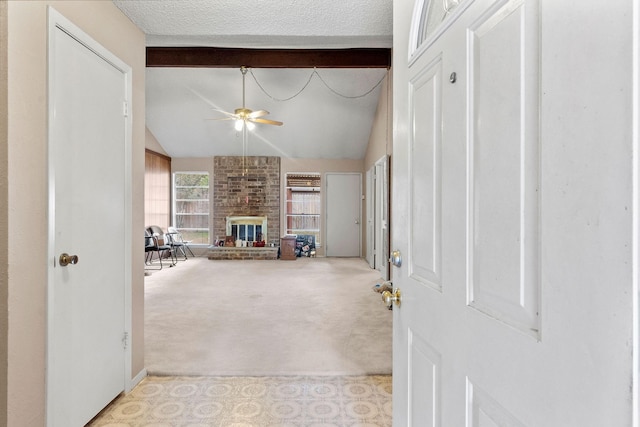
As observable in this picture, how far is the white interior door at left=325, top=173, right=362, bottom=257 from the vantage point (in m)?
8.07

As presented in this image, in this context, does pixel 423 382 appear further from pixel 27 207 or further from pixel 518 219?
pixel 27 207

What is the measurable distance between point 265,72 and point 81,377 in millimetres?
4874

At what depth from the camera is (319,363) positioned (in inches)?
97.6

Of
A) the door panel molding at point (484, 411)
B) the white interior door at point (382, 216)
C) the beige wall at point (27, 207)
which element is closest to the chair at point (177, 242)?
the white interior door at point (382, 216)

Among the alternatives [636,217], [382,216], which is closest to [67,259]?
[636,217]

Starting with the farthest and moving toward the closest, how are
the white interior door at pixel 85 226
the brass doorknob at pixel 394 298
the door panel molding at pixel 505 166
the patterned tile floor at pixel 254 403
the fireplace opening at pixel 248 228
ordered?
the fireplace opening at pixel 248 228 → the patterned tile floor at pixel 254 403 → the white interior door at pixel 85 226 → the brass doorknob at pixel 394 298 → the door panel molding at pixel 505 166

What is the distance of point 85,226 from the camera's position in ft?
5.73

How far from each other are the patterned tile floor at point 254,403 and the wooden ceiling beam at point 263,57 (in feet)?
11.6

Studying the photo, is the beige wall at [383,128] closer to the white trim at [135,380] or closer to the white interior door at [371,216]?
the white interior door at [371,216]

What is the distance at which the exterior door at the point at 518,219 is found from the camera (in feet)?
1.50

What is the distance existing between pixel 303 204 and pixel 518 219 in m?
7.73

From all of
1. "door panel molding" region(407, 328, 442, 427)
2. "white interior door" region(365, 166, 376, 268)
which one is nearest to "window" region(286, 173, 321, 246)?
"white interior door" region(365, 166, 376, 268)

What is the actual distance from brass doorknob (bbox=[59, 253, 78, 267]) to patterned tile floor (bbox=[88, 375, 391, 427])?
0.90 meters

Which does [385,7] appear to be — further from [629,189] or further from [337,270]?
[337,270]
